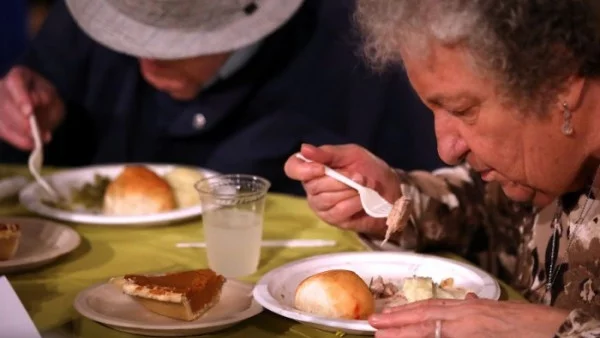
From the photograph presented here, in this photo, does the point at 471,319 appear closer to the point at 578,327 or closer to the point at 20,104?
→ the point at 578,327

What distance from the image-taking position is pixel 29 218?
1.74 m

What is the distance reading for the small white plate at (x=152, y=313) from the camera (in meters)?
1.20

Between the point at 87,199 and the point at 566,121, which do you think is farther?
the point at 87,199

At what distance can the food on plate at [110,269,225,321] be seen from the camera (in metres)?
1.23

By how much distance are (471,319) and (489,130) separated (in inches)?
11.7

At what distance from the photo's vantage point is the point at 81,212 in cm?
187

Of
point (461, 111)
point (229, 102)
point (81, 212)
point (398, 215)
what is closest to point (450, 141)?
point (461, 111)

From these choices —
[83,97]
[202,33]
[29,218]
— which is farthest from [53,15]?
[29,218]

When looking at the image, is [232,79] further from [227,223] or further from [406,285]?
[406,285]

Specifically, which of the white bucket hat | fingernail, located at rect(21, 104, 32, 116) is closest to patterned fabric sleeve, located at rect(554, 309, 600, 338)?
the white bucket hat

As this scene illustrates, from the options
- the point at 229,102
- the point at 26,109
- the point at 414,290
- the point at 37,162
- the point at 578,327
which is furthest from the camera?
the point at 229,102

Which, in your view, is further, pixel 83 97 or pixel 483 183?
pixel 83 97

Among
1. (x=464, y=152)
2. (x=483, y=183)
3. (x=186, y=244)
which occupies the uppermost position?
(x=464, y=152)

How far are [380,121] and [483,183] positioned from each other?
944 millimetres
